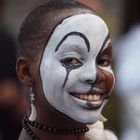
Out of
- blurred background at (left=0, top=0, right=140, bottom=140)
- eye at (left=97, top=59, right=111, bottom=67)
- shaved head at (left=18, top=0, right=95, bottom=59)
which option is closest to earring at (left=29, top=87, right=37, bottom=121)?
shaved head at (left=18, top=0, right=95, bottom=59)

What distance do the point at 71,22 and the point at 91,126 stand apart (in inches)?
17.3

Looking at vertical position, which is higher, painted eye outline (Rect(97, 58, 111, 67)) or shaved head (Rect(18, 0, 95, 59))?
shaved head (Rect(18, 0, 95, 59))

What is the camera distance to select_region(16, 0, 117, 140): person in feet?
8.66

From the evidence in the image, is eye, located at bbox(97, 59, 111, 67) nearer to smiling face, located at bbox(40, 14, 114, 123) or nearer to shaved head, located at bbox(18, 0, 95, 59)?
smiling face, located at bbox(40, 14, 114, 123)

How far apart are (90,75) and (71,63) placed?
9cm

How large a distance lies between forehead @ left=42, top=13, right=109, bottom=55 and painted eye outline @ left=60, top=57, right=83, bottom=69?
0.20ft

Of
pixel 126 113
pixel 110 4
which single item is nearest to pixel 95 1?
pixel 126 113

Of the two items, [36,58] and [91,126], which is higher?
[36,58]

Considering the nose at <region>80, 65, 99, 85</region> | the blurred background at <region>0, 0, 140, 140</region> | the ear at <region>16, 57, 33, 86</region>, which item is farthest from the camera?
the blurred background at <region>0, 0, 140, 140</region>

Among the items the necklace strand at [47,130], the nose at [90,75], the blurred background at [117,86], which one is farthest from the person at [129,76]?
the nose at [90,75]

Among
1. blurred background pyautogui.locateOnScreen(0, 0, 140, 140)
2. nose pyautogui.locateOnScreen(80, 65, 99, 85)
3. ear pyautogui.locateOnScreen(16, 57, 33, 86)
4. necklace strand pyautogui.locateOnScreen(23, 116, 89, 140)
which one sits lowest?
blurred background pyautogui.locateOnScreen(0, 0, 140, 140)

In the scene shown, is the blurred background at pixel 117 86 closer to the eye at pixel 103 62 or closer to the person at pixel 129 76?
the person at pixel 129 76

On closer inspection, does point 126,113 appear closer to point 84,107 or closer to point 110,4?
point 84,107

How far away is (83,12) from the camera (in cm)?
269
